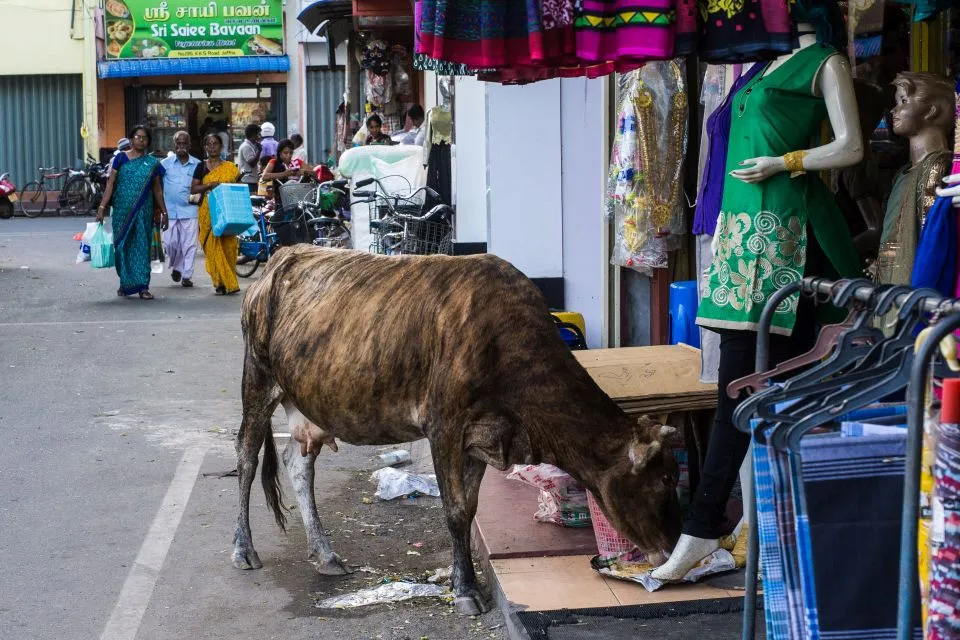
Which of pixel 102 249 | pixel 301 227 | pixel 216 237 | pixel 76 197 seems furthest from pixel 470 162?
pixel 76 197

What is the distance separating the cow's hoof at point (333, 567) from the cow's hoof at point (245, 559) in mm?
303

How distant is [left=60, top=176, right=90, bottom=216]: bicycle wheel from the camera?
28.8 m

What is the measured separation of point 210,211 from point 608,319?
766 cm

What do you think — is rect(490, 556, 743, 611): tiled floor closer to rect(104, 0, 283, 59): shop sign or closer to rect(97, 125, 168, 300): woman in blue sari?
rect(97, 125, 168, 300): woman in blue sari

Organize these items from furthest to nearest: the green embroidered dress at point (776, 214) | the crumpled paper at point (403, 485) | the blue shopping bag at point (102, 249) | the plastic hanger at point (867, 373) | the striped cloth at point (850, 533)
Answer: the blue shopping bag at point (102, 249) → the crumpled paper at point (403, 485) → the green embroidered dress at point (776, 214) → the plastic hanger at point (867, 373) → the striped cloth at point (850, 533)

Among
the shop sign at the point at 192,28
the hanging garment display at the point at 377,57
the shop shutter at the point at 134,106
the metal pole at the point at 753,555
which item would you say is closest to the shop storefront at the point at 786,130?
the metal pole at the point at 753,555

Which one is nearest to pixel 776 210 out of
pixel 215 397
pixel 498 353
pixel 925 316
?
pixel 498 353

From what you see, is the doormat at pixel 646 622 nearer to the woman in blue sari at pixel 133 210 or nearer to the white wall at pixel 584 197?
the white wall at pixel 584 197

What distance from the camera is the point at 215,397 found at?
29.9ft

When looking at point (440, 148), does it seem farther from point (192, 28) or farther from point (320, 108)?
point (192, 28)

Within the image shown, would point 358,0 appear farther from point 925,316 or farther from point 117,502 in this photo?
point 925,316

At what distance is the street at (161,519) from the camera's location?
486 centimetres

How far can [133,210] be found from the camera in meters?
14.2

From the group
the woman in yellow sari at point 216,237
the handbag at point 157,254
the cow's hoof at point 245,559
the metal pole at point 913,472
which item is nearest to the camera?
the metal pole at point 913,472
